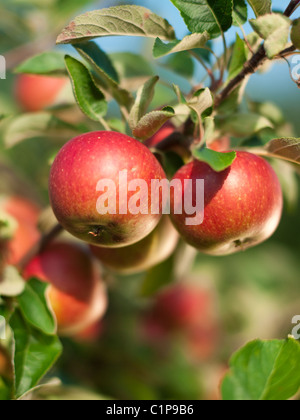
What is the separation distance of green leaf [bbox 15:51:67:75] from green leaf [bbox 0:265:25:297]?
46 centimetres

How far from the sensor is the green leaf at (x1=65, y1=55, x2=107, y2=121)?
968 millimetres

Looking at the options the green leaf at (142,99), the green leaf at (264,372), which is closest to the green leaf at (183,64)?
the green leaf at (142,99)

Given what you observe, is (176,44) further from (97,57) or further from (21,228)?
(21,228)

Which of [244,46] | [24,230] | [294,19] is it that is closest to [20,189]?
[24,230]

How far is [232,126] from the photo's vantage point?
3.50ft

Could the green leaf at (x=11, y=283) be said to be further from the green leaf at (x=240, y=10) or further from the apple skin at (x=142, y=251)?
the green leaf at (x=240, y=10)

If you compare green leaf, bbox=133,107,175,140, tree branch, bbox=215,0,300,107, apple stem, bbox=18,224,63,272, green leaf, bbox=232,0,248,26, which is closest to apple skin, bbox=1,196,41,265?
apple stem, bbox=18,224,63,272

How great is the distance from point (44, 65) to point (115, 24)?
29 cm

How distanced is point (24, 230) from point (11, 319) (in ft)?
1.57

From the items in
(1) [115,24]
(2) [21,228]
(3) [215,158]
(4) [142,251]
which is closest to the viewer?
(3) [215,158]

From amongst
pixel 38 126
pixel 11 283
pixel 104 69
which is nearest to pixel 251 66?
pixel 104 69

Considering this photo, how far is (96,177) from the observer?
835mm

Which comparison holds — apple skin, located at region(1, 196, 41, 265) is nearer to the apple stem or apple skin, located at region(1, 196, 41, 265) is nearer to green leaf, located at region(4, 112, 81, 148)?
the apple stem
